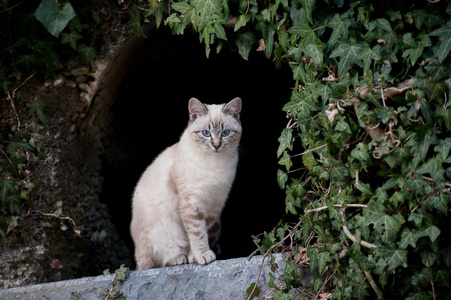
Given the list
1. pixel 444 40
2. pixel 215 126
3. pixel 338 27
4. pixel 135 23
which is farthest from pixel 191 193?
pixel 444 40

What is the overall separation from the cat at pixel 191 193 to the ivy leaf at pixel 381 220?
144cm

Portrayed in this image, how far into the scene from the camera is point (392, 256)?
2.84 metres

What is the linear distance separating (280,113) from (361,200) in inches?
126

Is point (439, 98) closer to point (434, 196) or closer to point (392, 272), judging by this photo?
point (434, 196)

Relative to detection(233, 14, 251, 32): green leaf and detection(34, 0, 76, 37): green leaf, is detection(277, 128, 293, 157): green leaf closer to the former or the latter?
detection(233, 14, 251, 32): green leaf

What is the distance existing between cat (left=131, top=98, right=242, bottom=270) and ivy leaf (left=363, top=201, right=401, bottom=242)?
144 cm

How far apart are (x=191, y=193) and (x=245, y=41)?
1.23 m

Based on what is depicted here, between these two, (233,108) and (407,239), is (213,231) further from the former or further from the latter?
(407,239)

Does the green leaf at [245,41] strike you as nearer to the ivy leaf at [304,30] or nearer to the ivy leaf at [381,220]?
the ivy leaf at [304,30]

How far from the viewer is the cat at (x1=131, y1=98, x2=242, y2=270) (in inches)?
159

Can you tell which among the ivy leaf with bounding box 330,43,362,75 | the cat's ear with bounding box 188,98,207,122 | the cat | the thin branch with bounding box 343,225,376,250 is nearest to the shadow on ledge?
the cat

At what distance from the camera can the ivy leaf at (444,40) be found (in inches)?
104

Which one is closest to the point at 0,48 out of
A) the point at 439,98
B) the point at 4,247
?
the point at 4,247

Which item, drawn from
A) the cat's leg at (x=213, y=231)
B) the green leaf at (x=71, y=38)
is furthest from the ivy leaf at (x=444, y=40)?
the green leaf at (x=71, y=38)
